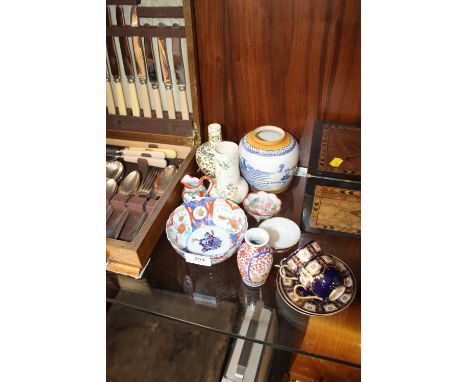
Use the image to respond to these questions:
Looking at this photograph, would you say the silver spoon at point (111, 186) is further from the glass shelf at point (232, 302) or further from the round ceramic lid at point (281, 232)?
the round ceramic lid at point (281, 232)

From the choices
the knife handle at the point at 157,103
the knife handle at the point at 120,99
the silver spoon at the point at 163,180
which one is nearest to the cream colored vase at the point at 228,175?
the silver spoon at the point at 163,180

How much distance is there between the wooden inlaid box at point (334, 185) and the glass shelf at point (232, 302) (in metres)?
0.03

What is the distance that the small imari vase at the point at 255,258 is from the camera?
0.75m

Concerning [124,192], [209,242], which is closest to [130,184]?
[124,192]

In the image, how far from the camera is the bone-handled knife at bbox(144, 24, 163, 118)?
0.99m

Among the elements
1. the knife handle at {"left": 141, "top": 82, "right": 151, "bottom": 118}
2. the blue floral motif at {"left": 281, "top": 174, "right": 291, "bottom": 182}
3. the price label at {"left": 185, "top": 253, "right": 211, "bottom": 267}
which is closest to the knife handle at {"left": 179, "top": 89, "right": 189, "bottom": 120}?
the knife handle at {"left": 141, "top": 82, "right": 151, "bottom": 118}

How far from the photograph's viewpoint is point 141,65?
3.37ft

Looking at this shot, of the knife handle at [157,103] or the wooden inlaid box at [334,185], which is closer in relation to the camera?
the wooden inlaid box at [334,185]

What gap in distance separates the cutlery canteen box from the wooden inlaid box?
13.7 inches

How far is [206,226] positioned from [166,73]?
438mm

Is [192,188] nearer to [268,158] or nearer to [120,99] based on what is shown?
[268,158]
